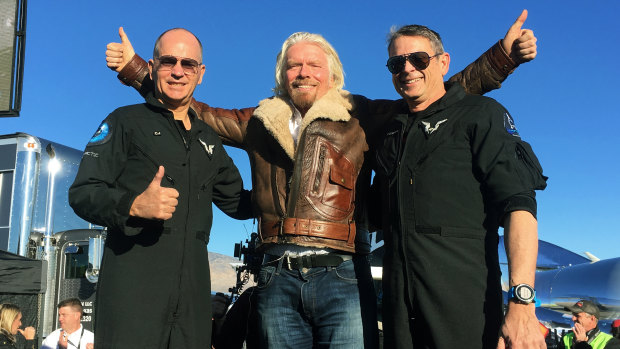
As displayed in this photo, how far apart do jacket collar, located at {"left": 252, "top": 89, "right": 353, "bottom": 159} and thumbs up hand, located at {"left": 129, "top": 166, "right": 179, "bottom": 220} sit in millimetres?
911

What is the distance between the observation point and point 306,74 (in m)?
3.27

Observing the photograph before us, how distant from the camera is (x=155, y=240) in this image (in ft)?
8.97

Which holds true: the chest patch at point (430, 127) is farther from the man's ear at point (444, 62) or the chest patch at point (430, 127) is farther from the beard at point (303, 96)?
the beard at point (303, 96)

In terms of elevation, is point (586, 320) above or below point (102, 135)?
below

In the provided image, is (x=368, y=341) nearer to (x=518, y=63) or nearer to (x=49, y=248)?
(x=518, y=63)

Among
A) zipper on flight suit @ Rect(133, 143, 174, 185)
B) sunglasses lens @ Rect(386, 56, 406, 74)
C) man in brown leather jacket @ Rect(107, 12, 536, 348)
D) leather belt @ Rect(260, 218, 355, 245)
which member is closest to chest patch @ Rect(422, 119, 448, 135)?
sunglasses lens @ Rect(386, 56, 406, 74)

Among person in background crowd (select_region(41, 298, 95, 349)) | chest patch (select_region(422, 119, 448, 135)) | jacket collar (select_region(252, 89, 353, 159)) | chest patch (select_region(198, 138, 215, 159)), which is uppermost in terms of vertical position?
jacket collar (select_region(252, 89, 353, 159))

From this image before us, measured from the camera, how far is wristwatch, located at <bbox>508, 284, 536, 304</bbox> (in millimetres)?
2248

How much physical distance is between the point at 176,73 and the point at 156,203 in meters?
0.94

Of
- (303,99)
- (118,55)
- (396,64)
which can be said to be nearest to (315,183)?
(303,99)

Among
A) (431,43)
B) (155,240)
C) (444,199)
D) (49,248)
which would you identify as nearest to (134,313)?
(155,240)

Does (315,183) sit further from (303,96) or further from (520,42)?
(520,42)

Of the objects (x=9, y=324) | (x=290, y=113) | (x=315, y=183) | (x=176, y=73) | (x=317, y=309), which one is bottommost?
(x=9, y=324)

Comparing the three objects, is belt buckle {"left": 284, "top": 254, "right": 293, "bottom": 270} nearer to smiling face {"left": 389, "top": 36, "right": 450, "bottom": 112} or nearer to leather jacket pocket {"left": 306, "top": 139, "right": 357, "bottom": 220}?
leather jacket pocket {"left": 306, "top": 139, "right": 357, "bottom": 220}
